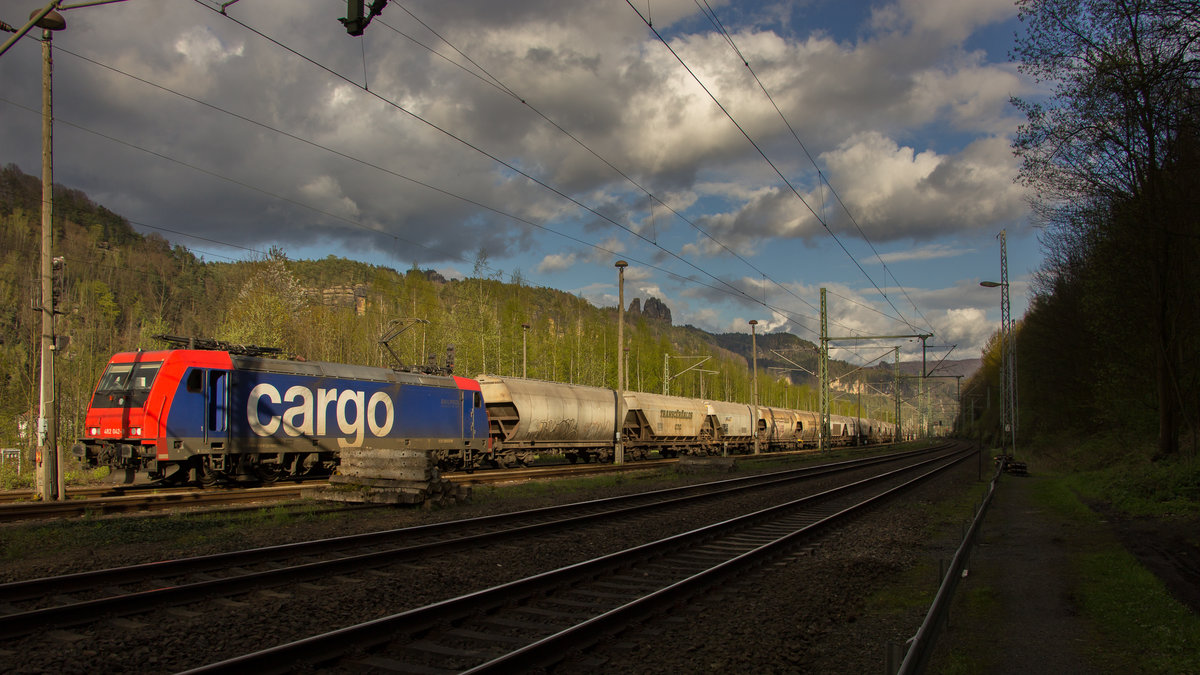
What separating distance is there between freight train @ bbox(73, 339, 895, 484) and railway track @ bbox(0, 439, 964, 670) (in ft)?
14.3

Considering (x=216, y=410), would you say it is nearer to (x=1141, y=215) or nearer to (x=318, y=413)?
(x=318, y=413)

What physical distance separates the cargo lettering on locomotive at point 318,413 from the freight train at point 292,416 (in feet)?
0.10

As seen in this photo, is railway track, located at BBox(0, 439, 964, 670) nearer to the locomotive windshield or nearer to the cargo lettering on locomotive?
the cargo lettering on locomotive

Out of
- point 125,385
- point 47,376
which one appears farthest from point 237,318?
point 47,376

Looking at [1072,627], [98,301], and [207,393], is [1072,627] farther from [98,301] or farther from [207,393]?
[98,301]

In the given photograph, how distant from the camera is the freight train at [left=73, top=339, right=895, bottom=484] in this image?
17000 millimetres

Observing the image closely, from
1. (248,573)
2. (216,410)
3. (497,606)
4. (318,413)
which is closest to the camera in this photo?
(497,606)

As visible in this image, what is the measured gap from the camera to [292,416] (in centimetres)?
1969

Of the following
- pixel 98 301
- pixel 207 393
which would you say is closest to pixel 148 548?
pixel 207 393

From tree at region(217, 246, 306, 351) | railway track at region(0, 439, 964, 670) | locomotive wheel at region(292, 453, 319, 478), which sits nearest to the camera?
railway track at region(0, 439, 964, 670)

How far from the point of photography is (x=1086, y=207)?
2552cm

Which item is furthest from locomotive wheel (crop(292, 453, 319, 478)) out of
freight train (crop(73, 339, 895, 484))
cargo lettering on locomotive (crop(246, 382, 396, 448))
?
cargo lettering on locomotive (crop(246, 382, 396, 448))

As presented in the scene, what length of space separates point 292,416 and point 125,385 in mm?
4005

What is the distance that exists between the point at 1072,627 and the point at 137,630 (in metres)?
9.34
